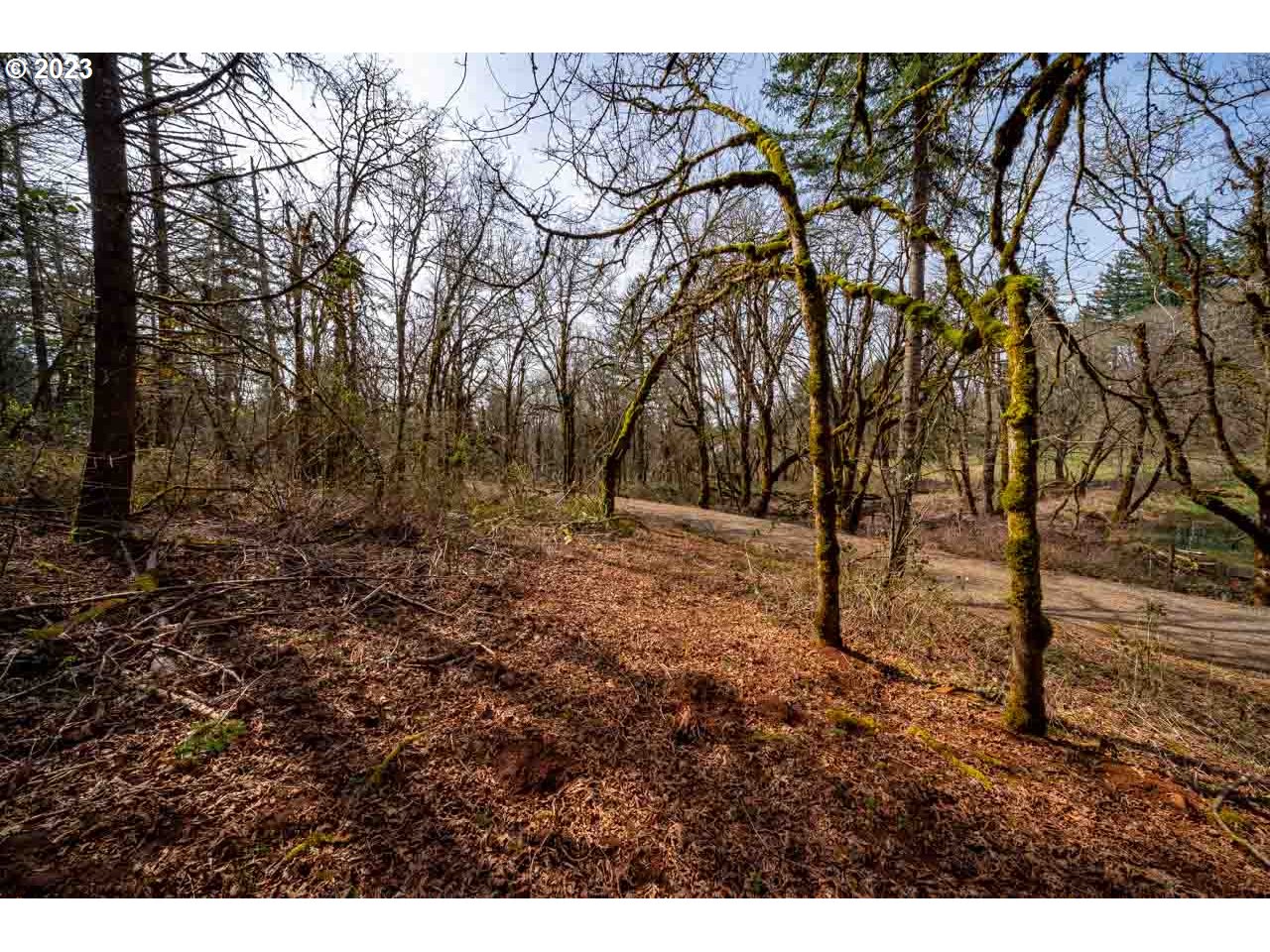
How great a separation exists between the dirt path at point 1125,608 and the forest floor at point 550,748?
637mm

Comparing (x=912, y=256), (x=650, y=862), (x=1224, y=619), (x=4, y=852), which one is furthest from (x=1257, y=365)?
(x=4, y=852)

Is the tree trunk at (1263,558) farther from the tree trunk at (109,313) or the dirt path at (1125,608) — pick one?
the tree trunk at (109,313)

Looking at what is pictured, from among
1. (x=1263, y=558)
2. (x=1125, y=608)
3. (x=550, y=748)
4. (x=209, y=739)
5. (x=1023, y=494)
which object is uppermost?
(x=1023, y=494)

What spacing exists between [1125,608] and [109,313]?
A: 35.1 feet

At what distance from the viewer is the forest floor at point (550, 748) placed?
1642 millimetres

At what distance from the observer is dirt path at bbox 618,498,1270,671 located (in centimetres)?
432

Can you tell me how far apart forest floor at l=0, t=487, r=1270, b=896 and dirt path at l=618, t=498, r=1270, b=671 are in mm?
637

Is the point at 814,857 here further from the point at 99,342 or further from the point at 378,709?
the point at 99,342

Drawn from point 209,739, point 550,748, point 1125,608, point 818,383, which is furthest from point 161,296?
point 1125,608

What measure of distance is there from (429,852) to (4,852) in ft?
4.56

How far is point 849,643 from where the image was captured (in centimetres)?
362

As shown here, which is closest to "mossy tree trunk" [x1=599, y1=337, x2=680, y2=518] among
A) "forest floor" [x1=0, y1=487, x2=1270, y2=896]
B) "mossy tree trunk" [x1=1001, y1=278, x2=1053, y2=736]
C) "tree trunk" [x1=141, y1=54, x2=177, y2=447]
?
"forest floor" [x1=0, y1=487, x2=1270, y2=896]

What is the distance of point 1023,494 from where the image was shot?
227 centimetres

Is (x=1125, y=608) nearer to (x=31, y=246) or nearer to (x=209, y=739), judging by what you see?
(x=209, y=739)
